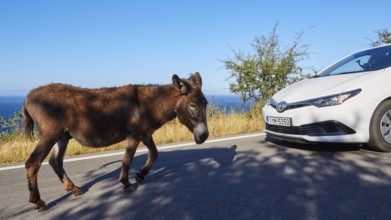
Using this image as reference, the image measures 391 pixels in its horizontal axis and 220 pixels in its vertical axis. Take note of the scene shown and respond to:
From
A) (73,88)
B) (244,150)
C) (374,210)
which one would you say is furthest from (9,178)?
(374,210)

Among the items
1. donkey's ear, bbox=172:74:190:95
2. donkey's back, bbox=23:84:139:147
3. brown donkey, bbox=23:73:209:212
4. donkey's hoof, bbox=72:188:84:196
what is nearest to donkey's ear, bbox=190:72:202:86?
brown donkey, bbox=23:73:209:212

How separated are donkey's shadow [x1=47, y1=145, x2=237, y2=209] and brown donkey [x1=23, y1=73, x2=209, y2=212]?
26cm

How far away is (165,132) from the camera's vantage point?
872cm

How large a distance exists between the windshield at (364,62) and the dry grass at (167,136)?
9.56 ft

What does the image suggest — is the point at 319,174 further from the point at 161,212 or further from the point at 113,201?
the point at 113,201

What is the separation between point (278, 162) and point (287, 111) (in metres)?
1.09

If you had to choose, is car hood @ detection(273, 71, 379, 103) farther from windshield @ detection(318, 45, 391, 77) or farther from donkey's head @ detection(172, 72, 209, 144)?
donkey's head @ detection(172, 72, 209, 144)

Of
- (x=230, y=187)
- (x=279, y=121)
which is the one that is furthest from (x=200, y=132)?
(x=279, y=121)

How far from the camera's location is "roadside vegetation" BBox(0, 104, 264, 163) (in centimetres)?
701

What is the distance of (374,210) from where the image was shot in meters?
3.02

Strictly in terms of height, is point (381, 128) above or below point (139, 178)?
above

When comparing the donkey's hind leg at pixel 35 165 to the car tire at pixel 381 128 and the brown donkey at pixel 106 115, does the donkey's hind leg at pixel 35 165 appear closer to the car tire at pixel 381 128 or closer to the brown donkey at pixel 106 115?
the brown donkey at pixel 106 115

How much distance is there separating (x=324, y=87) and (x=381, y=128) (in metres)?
1.12

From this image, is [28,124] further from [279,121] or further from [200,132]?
[279,121]
